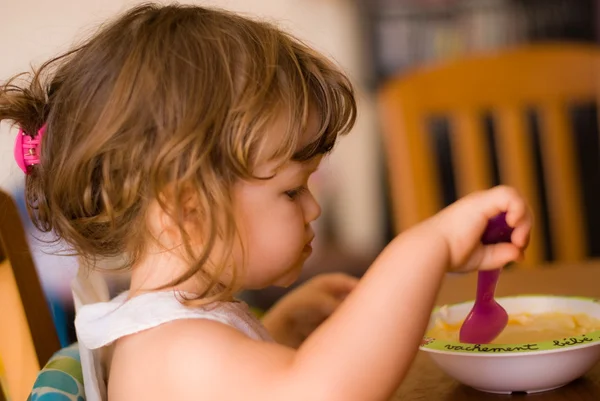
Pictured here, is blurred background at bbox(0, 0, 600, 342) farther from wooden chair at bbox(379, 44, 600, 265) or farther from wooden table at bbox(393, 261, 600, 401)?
wooden table at bbox(393, 261, 600, 401)

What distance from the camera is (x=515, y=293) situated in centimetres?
120

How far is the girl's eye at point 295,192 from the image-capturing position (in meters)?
0.82

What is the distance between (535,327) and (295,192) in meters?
0.29

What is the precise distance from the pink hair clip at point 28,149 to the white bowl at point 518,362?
41cm

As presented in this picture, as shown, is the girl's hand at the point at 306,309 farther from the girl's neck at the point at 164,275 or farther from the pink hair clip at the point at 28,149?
the pink hair clip at the point at 28,149

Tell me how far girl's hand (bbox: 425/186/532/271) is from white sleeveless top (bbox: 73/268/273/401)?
0.20 meters

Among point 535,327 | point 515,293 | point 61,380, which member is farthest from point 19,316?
point 515,293

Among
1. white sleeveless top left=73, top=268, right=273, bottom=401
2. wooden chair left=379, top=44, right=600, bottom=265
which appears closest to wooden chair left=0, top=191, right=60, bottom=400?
white sleeveless top left=73, top=268, right=273, bottom=401

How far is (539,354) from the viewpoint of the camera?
73 centimetres

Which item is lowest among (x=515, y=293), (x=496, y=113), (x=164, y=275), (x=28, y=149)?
(x=515, y=293)

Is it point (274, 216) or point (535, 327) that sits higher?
point (274, 216)

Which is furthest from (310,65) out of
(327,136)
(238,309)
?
(238,309)

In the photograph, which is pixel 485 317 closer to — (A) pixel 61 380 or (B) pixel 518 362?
(B) pixel 518 362

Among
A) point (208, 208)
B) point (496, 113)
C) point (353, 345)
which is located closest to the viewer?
point (353, 345)
